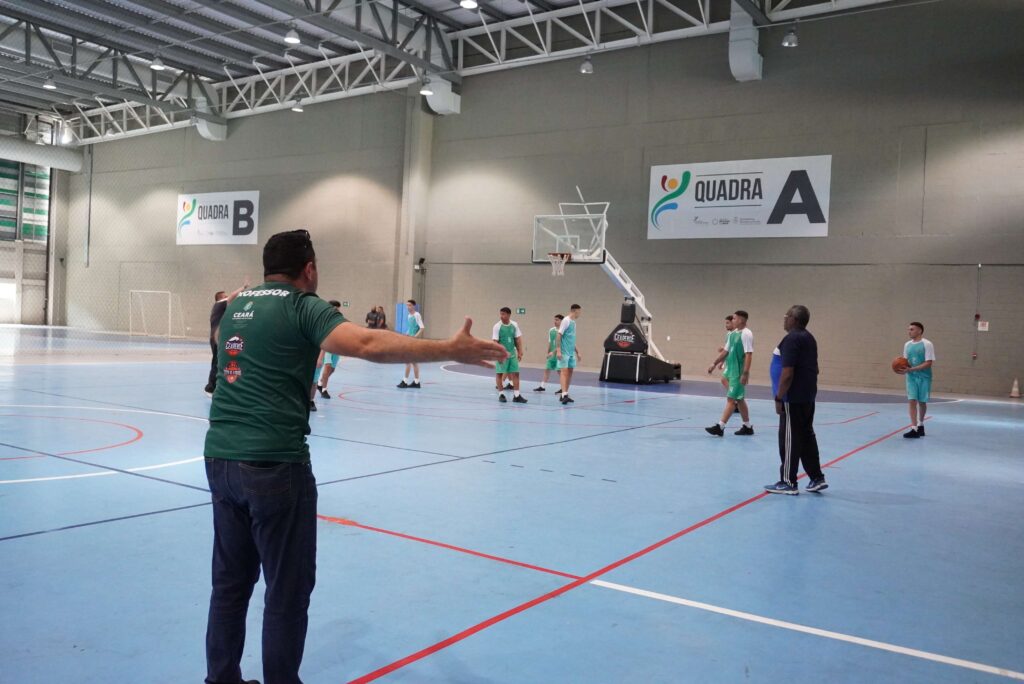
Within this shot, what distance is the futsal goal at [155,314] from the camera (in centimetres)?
3669

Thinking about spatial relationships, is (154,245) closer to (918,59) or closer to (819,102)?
(819,102)

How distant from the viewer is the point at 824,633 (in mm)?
4301

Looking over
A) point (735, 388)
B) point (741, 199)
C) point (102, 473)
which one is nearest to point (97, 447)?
point (102, 473)

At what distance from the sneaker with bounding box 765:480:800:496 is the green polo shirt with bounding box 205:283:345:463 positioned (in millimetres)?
5945

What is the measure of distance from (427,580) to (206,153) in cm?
3458

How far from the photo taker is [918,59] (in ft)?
68.5

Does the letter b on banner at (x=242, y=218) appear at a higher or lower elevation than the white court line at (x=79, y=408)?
higher

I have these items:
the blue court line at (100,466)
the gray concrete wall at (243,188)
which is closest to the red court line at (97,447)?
the blue court line at (100,466)

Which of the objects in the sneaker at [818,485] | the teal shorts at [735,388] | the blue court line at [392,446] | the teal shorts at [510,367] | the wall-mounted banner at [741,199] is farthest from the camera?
the wall-mounted banner at [741,199]

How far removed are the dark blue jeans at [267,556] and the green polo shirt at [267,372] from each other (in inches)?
3.2

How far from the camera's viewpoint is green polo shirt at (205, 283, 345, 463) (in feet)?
10.2

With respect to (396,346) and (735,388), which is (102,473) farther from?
(735,388)

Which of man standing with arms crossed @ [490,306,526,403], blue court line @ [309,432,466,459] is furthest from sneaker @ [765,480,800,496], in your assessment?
man standing with arms crossed @ [490,306,526,403]

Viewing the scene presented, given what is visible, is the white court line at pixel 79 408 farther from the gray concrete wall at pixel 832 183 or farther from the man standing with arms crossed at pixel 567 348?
the gray concrete wall at pixel 832 183
